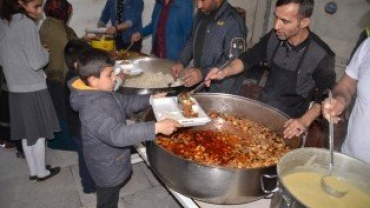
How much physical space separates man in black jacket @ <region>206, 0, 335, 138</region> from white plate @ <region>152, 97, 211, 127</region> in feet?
1.85

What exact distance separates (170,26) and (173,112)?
2.84 m

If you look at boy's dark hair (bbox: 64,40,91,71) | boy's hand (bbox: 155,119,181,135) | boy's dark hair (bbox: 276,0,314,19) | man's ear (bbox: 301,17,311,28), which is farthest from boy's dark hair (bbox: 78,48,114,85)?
man's ear (bbox: 301,17,311,28)

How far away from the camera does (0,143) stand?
4375 mm

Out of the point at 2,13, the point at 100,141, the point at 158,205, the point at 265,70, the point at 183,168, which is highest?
the point at 2,13

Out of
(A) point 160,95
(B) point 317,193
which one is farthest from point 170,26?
(B) point 317,193

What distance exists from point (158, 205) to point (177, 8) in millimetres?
2859

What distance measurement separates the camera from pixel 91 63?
2.04 metres

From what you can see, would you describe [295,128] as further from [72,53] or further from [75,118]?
[75,118]

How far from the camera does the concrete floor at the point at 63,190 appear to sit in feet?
11.2

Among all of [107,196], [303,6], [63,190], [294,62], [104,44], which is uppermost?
[303,6]

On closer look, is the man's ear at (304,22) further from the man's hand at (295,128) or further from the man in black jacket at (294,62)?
the man's hand at (295,128)

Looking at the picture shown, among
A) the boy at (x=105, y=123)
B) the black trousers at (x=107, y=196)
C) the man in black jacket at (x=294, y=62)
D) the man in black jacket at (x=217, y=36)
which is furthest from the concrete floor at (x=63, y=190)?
the man in black jacket at (x=294, y=62)

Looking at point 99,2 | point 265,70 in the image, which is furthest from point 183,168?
point 265,70

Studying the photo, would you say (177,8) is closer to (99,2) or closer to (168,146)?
(99,2)
